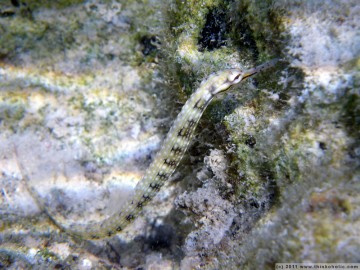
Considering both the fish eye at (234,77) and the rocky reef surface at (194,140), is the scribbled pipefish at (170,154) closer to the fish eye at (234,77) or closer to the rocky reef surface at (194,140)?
the fish eye at (234,77)

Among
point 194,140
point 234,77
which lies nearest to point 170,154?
point 194,140

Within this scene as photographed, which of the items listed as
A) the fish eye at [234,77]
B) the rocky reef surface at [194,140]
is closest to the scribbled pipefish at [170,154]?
the fish eye at [234,77]

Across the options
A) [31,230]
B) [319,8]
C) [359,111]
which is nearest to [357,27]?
[319,8]

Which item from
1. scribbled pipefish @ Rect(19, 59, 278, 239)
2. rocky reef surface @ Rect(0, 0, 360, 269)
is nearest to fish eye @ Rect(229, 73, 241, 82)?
scribbled pipefish @ Rect(19, 59, 278, 239)

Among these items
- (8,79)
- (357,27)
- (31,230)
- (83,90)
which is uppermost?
(357,27)

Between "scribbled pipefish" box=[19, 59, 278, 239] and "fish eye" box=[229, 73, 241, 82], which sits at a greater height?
"fish eye" box=[229, 73, 241, 82]

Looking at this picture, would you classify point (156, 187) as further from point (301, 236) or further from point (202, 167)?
point (301, 236)

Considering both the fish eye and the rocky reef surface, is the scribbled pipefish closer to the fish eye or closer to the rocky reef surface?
the fish eye
